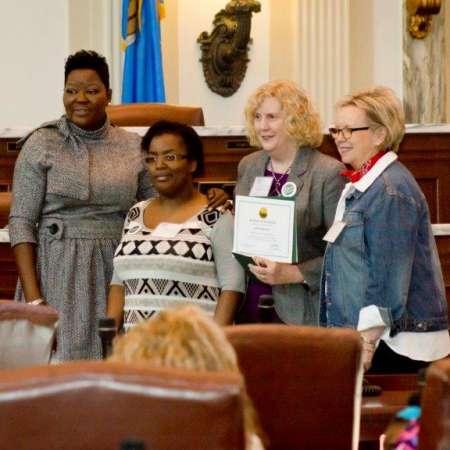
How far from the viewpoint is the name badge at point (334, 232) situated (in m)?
3.75

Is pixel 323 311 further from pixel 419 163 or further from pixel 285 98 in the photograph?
pixel 419 163

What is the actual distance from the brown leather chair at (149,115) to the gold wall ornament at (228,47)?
250 centimetres

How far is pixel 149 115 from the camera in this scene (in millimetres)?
6289

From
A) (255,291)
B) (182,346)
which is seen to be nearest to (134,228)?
(255,291)

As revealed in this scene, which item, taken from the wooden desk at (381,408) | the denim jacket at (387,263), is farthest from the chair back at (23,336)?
the denim jacket at (387,263)

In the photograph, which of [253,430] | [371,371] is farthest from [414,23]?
[253,430]

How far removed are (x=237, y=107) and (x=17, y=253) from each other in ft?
15.5

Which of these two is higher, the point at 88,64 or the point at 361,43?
the point at 361,43

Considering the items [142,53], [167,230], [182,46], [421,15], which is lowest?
[167,230]

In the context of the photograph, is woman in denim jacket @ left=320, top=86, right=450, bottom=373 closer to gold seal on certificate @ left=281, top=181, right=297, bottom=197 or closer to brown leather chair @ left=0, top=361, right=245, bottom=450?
gold seal on certificate @ left=281, top=181, right=297, bottom=197

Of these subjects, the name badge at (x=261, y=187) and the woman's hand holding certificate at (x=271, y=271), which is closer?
the woman's hand holding certificate at (x=271, y=271)

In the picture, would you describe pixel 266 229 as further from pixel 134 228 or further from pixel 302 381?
pixel 302 381

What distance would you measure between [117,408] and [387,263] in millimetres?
2085

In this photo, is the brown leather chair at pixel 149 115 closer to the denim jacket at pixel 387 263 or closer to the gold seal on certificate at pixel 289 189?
the gold seal on certificate at pixel 289 189
